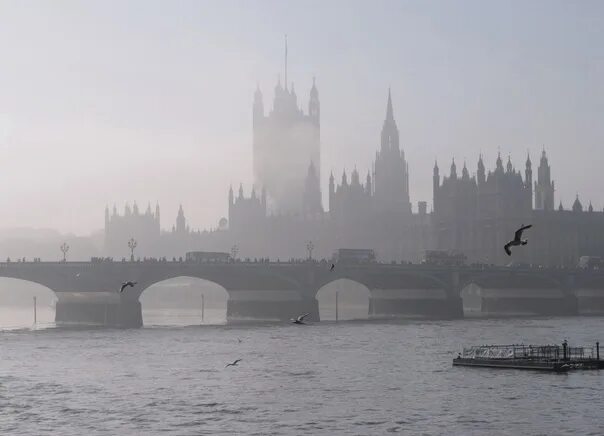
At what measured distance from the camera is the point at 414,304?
17012 cm

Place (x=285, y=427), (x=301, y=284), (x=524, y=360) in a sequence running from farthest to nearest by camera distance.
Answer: (x=301, y=284) → (x=524, y=360) → (x=285, y=427)

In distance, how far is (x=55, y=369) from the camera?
86562 millimetres

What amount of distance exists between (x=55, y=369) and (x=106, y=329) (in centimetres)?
4625

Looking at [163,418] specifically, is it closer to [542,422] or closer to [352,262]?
[542,422]

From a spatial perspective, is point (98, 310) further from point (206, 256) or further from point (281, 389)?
point (281, 389)

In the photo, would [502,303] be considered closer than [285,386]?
No

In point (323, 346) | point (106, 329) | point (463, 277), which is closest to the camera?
point (323, 346)

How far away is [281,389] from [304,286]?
80601 millimetres

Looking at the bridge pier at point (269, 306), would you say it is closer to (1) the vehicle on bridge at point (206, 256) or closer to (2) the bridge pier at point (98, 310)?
(1) the vehicle on bridge at point (206, 256)

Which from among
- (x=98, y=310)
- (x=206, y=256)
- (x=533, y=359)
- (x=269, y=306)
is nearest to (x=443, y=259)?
(x=206, y=256)

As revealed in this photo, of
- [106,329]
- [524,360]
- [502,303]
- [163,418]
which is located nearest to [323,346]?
[524,360]

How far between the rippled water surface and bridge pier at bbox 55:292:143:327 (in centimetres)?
2168

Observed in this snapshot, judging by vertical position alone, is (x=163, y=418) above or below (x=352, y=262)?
below

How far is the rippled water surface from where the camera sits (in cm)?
5978
